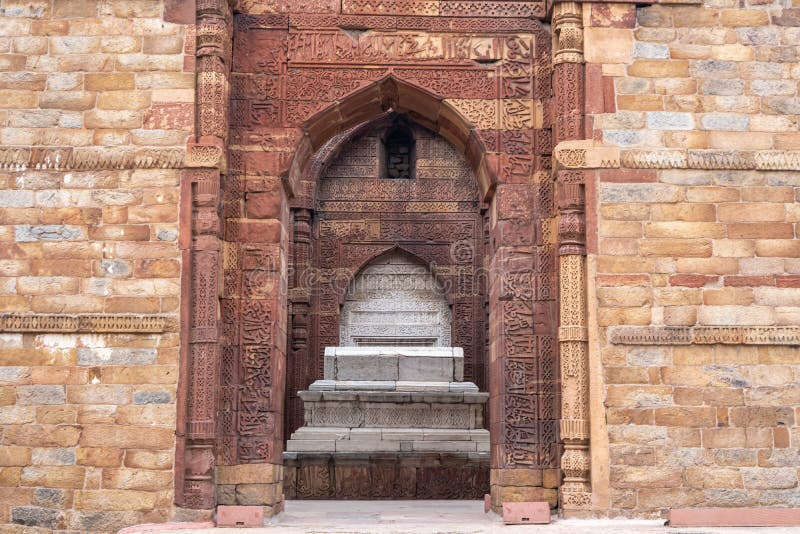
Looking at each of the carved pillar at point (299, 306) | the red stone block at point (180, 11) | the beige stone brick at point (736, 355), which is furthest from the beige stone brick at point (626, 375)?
the carved pillar at point (299, 306)

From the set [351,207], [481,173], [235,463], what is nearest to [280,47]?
[481,173]

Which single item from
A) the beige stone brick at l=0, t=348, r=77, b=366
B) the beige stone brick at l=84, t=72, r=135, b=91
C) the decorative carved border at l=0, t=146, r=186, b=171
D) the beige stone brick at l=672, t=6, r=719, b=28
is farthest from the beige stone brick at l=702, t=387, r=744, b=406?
the beige stone brick at l=84, t=72, r=135, b=91

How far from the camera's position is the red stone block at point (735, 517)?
6980mm

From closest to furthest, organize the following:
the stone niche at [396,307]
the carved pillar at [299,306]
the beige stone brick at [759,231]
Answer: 1. the beige stone brick at [759,231]
2. the carved pillar at [299,306]
3. the stone niche at [396,307]

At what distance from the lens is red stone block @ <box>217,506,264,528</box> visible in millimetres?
7215

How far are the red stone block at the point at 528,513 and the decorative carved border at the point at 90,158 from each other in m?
3.67

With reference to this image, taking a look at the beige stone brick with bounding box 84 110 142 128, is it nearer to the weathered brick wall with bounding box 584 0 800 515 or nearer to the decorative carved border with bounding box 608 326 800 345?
the weathered brick wall with bounding box 584 0 800 515

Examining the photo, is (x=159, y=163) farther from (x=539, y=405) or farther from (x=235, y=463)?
(x=539, y=405)

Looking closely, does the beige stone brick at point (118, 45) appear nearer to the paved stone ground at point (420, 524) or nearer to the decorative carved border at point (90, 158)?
the decorative carved border at point (90, 158)

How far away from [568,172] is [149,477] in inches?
156

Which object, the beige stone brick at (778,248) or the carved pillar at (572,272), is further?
the beige stone brick at (778,248)

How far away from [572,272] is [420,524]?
2.31 meters

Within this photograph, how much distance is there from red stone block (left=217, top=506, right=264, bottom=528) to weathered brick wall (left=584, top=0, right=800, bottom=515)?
2.63 m

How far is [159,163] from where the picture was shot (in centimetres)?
766
